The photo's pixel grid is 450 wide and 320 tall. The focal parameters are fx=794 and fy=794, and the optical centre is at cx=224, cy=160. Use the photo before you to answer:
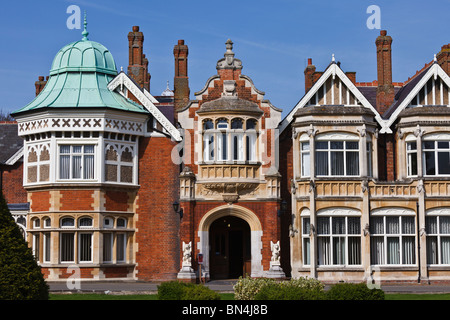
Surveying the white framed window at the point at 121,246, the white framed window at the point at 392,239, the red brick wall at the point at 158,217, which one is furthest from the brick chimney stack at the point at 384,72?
the white framed window at the point at 121,246

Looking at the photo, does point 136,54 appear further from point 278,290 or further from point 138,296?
point 278,290

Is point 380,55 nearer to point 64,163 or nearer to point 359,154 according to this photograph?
point 359,154

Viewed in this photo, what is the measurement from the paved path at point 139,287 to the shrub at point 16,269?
29.8 ft

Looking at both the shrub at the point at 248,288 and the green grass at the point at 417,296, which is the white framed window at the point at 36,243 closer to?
the shrub at the point at 248,288

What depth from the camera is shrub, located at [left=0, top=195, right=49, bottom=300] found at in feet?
62.9

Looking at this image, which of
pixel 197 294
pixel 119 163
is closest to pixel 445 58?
pixel 119 163

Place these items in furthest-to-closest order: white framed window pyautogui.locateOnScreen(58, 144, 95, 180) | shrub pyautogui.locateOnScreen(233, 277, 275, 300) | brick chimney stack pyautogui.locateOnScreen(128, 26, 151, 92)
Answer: brick chimney stack pyautogui.locateOnScreen(128, 26, 151, 92) < white framed window pyautogui.locateOnScreen(58, 144, 95, 180) < shrub pyautogui.locateOnScreen(233, 277, 275, 300)

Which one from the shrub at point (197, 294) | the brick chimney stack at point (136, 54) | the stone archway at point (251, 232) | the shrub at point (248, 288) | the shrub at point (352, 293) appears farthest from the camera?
the brick chimney stack at point (136, 54)

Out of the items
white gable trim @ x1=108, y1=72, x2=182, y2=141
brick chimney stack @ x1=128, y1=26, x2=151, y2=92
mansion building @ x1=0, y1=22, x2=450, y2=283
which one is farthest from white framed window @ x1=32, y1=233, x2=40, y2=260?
brick chimney stack @ x1=128, y1=26, x2=151, y2=92

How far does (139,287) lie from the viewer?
102 ft

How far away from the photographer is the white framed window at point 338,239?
34.5 m

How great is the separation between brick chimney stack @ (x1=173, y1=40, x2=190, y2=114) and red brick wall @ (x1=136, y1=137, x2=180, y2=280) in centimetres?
240

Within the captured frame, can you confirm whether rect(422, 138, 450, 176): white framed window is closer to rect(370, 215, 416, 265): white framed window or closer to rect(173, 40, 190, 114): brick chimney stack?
rect(370, 215, 416, 265): white framed window
